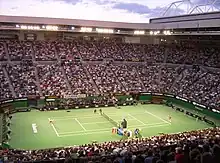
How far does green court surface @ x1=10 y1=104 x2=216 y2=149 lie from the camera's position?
30.0 meters

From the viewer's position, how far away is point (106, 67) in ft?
179

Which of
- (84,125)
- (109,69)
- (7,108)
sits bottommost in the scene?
(84,125)

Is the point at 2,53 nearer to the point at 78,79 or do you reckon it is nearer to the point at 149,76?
the point at 78,79

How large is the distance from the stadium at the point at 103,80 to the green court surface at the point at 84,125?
0.37 feet

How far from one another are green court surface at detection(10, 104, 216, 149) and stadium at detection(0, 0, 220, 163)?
4.5 inches

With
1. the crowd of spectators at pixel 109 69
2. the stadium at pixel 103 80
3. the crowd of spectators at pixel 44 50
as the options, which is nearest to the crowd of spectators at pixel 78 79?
the crowd of spectators at pixel 109 69

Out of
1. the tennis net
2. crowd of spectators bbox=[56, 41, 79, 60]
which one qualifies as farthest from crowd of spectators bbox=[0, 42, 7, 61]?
the tennis net

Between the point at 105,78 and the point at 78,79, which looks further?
the point at 105,78

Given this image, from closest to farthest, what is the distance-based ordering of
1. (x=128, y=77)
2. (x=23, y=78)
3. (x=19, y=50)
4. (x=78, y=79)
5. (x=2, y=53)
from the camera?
(x=23, y=78) < (x=78, y=79) < (x=2, y=53) < (x=19, y=50) < (x=128, y=77)

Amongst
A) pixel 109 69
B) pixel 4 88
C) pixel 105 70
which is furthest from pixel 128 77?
pixel 4 88

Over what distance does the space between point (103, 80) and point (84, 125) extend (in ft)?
54.4

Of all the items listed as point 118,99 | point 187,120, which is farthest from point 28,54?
point 187,120

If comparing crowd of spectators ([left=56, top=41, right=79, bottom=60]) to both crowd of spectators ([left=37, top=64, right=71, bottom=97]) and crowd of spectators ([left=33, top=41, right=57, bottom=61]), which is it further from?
crowd of spectators ([left=37, top=64, right=71, bottom=97])

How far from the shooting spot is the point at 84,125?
35.5 meters
